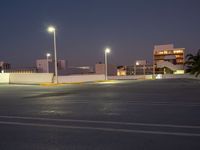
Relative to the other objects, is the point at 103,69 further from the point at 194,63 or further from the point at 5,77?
the point at 5,77

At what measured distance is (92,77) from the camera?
200 feet

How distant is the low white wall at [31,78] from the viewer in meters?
45.1

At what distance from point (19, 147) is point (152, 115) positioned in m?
Answer: 5.69

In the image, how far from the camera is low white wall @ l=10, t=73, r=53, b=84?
4506 cm

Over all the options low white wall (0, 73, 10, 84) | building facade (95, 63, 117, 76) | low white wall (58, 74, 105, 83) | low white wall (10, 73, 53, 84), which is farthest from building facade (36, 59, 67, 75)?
low white wall (10, 73, 53, 84)

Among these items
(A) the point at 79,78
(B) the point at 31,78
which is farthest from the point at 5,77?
(A) the point at 79,78

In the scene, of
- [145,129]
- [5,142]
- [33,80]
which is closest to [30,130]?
[5,142]

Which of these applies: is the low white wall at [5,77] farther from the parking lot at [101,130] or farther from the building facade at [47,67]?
the parking lot at [101,130]

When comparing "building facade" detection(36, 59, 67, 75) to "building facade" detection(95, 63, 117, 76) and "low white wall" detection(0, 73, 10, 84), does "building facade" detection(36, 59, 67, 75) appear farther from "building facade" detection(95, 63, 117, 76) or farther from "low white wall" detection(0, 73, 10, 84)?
"low white wall" detection(0, 73, 10, 84)

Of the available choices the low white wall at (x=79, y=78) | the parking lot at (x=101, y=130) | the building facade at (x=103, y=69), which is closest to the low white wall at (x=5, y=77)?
the low white wall at (x=79, y=78)

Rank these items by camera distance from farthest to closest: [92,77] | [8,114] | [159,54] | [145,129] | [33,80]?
[159,54] < [92,77] < [33,80] < [8,114] < [145,129]

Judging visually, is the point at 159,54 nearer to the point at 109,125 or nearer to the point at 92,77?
the point at 92,77

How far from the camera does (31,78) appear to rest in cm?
4525

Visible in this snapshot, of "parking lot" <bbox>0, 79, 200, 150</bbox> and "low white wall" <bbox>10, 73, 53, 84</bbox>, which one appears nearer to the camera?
"parking lot" <bbox>0, 79, 200, 150</bbox>
